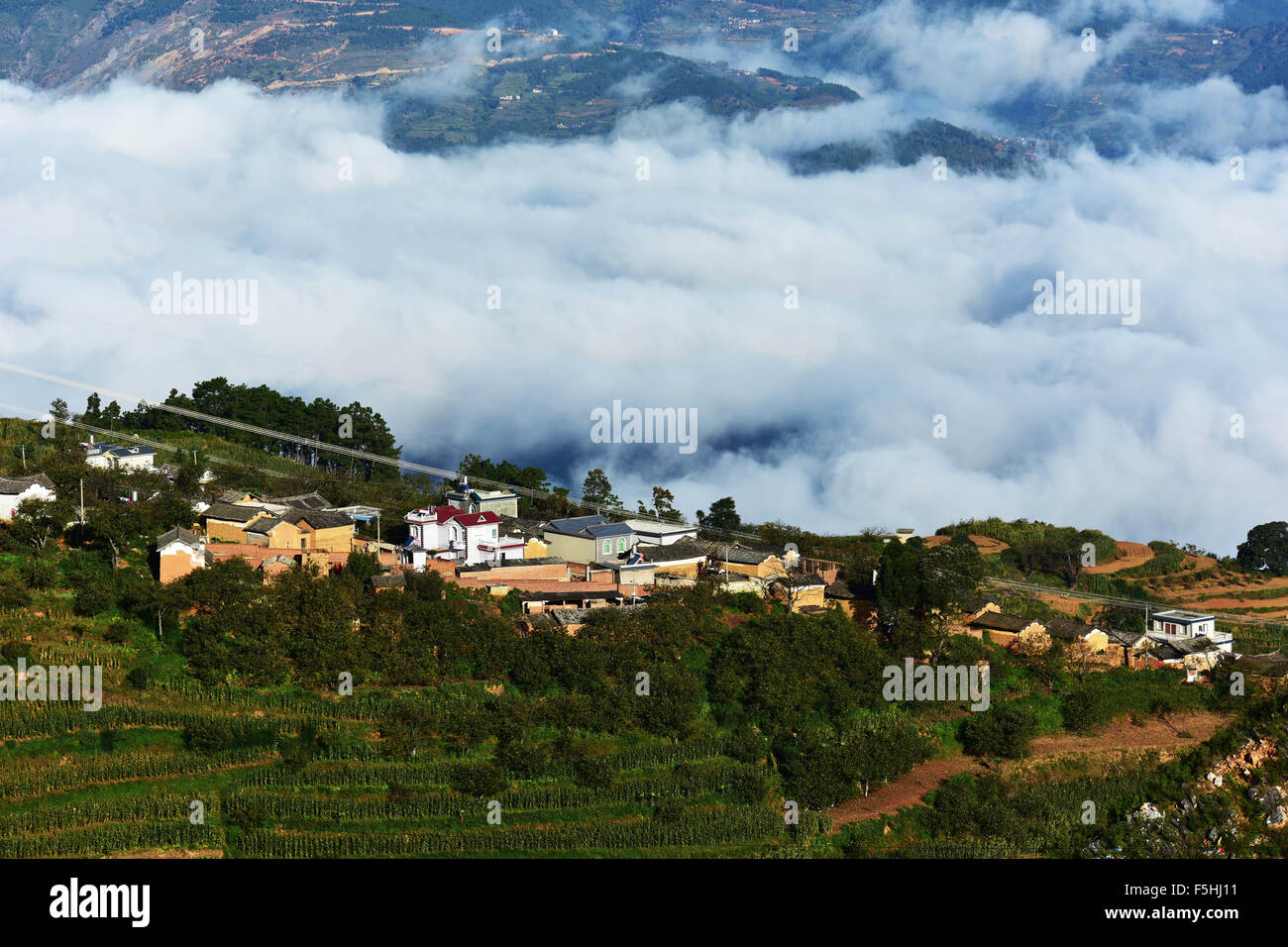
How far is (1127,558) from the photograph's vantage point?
6412cm

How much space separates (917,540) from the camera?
2083 inches

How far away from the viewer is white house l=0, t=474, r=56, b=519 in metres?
43.2

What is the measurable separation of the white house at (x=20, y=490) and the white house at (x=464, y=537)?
10651mm

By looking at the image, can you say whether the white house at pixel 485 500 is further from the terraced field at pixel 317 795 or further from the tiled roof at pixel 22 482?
the terraced field at pixel 317 795

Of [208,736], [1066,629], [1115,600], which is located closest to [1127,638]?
[1066,629]

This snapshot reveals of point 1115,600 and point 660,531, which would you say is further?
point 1115,600

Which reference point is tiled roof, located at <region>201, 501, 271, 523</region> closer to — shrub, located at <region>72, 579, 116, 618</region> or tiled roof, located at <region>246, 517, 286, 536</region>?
tiled roof, located at <region>246, 517, 286, 536</region>

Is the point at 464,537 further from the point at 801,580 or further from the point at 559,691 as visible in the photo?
the point at 801,580

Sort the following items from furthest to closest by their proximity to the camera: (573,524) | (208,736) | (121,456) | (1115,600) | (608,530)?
(121,456), (1115,600), (573,524), (608,530), (208,736)

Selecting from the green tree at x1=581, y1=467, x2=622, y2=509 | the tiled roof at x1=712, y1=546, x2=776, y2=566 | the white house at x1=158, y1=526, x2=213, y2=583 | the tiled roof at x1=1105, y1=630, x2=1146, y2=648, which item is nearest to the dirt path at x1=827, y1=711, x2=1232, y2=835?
the tiled roof at x1=1105, y1=630, x2=1146, y2=648

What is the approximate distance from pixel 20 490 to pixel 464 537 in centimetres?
1319

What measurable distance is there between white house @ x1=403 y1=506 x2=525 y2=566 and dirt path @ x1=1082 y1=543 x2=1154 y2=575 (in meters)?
26.9

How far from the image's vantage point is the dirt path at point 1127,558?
60862 mm

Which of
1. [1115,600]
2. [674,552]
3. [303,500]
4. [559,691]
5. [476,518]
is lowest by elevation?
[559,691]
